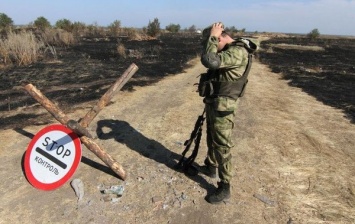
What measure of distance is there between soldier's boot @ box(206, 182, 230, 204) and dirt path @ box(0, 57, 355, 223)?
0.08 metres

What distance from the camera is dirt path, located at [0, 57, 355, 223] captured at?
13.0ft

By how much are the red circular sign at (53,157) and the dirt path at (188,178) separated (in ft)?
0.76

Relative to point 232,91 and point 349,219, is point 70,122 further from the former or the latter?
point 349,219

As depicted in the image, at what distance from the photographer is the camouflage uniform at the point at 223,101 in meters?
3.57

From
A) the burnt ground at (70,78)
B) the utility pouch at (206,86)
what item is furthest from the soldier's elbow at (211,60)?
the burnt ground at (70,78)

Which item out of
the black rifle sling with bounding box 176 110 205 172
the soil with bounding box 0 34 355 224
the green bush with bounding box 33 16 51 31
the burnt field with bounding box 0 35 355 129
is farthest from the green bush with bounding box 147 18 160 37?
the black rifle sling with bounding box 176 110 205 172

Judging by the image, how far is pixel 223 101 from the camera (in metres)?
3.89

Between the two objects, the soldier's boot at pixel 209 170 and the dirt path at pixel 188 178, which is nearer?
the dirt path at pixel 188 178

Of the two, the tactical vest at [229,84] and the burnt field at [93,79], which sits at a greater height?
the tactical vest at [229,84]

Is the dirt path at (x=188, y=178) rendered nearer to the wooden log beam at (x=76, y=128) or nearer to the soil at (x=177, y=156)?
the soil at (x=177, y=156)

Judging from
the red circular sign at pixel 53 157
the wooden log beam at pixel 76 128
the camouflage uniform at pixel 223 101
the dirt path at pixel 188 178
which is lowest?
the dirt path at pixel 188 178

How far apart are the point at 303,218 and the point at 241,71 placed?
188cm

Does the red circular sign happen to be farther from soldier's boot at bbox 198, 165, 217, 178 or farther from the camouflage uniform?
soldier's boot at bbox 198, 165, 217, 178

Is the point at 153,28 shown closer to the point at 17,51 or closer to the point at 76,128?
the point at 17,51
